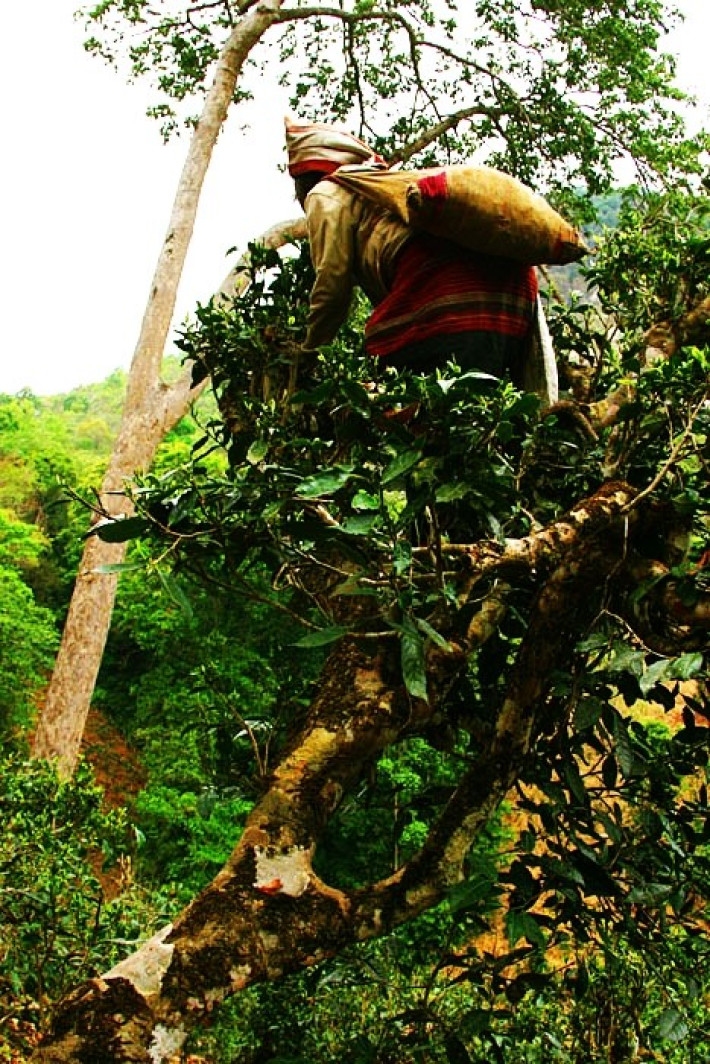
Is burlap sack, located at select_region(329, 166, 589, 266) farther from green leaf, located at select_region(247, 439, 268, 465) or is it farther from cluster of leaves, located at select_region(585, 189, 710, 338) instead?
green leaf, located at select_region(247, 439, 268, 465)

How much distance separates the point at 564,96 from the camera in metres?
9.05

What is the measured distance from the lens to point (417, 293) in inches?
95.9

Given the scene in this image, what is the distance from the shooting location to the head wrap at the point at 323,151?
2.65 metres

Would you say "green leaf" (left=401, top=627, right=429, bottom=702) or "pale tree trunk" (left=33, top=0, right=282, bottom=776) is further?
"pale tree trunk" (left=33, top=0, right=282, bottom=776)

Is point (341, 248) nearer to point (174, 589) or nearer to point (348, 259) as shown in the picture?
point (348, 259)

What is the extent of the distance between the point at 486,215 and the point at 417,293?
284 mm

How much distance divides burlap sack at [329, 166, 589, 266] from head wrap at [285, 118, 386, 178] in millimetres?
337

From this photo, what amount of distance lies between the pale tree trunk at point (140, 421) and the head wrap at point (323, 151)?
5.07 meters

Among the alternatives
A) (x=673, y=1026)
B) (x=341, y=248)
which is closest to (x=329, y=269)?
(x=341, y=248)

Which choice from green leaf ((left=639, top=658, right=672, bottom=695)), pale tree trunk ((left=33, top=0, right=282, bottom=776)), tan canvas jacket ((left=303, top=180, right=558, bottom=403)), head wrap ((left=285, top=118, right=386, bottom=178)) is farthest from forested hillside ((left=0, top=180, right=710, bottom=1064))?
pale tree trunk ((left=33, top=0, right=282, bottom=776))

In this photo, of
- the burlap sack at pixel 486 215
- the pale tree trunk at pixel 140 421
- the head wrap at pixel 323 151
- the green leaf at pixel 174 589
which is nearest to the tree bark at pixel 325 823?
the green leaf at pixel 174 589

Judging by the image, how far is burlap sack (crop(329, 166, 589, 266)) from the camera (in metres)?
2.21

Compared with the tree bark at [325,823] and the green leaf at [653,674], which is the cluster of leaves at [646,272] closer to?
the tree bark at [325,823]

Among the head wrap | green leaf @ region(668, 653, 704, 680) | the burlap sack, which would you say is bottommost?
green leaf @ region(668, 653, 704, 680)
